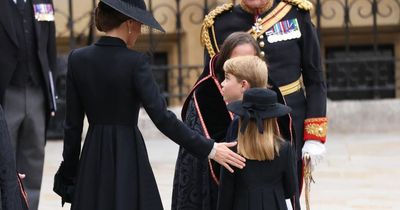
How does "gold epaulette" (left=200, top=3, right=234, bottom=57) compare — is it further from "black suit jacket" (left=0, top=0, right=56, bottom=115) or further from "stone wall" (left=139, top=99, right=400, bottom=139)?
"stone wall" (left=139, top=99, right=400, bottom=139)

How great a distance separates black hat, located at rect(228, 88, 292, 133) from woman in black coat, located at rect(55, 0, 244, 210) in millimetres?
184

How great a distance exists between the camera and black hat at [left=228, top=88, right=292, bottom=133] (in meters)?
4.79

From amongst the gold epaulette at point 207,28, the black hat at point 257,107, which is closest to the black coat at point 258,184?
the black hat at point 257,107

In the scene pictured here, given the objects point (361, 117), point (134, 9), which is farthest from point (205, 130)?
point (361, 117)

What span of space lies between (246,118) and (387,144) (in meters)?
5.38

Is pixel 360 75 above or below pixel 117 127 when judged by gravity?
below

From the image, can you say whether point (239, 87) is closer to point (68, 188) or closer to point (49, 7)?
point (68, 188)

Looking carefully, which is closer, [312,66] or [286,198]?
[286,198]

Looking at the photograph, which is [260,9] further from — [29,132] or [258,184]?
[29,132]

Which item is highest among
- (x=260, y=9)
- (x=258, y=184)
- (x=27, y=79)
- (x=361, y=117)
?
(x=260, y=9)

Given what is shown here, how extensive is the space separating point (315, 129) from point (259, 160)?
2.60ft

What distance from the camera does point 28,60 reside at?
656cm

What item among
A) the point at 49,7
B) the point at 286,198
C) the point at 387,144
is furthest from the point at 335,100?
the point at 286,198

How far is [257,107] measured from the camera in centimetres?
480
